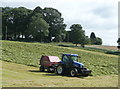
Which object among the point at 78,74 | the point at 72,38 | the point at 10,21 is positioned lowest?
the point at 78,74

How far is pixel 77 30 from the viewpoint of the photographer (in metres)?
101

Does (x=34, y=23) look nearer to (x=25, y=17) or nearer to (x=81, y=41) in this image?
(x=25, y=17)

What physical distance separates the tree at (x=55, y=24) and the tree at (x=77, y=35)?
837 cm

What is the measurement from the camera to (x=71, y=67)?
64.8 ft

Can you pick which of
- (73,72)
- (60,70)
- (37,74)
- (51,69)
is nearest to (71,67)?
(73,72)

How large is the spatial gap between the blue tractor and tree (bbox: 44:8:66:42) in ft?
225

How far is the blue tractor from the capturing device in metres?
19.3

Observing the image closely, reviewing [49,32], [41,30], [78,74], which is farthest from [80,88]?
[49,32]

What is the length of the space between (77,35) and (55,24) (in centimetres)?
1355

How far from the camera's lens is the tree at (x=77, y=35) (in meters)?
92.9

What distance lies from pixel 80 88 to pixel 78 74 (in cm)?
752

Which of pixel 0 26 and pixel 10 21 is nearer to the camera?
pixel 0 26

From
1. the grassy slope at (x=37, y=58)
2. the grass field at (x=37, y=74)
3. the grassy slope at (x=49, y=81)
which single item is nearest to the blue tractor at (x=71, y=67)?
the grass field at (x=37, y=74)

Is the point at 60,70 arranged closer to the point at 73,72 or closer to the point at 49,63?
the point at 73,72
